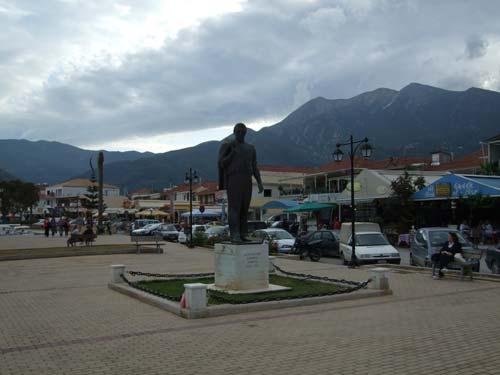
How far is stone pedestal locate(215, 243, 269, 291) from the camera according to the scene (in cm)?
1173

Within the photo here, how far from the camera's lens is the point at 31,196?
90.7 metres

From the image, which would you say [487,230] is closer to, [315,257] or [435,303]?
[315,257]

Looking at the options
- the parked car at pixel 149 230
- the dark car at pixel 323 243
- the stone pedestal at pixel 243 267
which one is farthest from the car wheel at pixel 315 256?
the parked car at pixel 149 230

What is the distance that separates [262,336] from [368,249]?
12301mm

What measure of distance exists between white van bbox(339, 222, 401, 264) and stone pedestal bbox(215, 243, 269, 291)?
8.15m

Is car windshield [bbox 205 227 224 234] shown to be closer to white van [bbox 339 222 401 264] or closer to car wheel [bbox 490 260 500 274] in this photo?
white van [bbox 339 222 401 264]

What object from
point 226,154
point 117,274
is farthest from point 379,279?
point 117,274

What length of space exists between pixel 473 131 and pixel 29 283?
537ft

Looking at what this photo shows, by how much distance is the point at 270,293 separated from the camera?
11711 millimetres

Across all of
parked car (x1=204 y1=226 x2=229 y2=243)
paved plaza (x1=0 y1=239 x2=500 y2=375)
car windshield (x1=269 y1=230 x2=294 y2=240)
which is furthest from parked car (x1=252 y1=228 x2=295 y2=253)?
paved plaza (x1=0 y1=239 x2=500 y2=375)

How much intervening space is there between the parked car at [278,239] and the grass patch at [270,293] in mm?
10636

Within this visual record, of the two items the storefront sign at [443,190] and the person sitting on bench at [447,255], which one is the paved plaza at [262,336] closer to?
the person sitting on bench at [447,255]

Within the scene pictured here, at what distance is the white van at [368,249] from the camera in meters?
19.5

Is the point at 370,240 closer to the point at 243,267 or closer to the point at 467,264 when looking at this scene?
the point at 467,264
